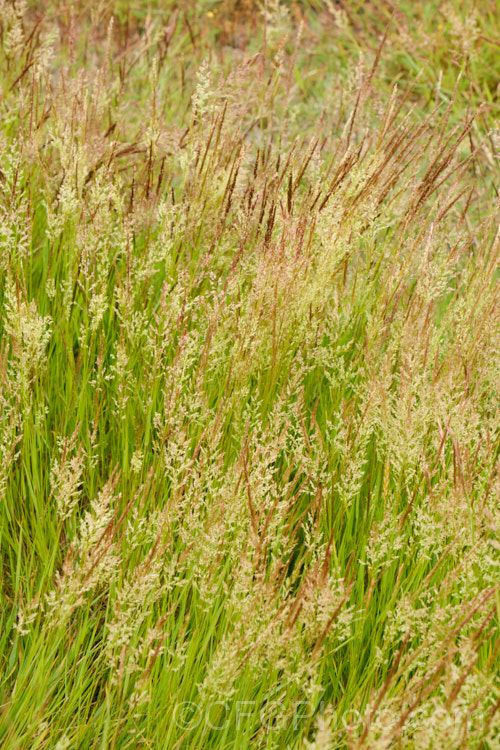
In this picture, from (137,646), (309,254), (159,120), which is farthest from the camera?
(159,120)

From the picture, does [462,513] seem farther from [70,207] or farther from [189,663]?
[70,207]

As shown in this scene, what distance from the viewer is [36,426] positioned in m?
1.53

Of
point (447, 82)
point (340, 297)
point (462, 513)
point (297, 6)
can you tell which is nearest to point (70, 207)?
point (340, 297)

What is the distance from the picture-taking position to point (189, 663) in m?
1.23

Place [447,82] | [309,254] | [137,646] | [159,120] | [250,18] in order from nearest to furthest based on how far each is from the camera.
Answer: [137,646] < [309,254] < [159,120] < [447,82] < [250,18]

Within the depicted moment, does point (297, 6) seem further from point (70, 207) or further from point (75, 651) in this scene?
point (75, 651)

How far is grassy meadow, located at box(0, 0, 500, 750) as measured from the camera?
1162mm

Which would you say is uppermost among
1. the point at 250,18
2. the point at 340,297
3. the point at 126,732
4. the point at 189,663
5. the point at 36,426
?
the point at 250,18

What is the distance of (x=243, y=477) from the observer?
53.1 inches

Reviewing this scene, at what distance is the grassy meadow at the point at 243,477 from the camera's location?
1162mm

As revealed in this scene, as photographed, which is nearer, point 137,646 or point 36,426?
point 137,646

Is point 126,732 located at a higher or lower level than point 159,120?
lower

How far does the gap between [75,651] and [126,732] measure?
170mm

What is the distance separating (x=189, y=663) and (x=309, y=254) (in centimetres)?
95
